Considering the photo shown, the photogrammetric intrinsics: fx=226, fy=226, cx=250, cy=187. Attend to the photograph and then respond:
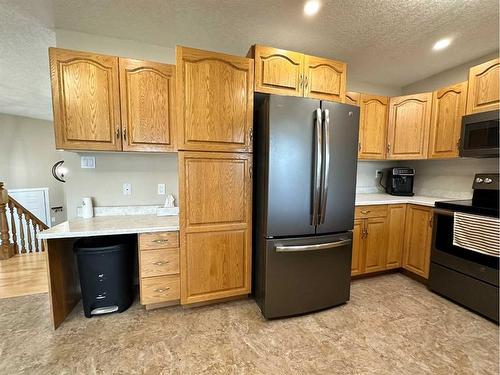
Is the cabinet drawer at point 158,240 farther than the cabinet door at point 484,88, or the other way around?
the cabinet door at point 484,88

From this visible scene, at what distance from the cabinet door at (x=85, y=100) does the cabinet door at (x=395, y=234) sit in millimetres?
2973

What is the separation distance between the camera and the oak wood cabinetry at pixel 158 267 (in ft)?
6.21

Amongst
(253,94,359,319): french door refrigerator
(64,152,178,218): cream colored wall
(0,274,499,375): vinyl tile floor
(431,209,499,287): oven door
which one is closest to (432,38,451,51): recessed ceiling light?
(253,94,359,319): french door refrigerator

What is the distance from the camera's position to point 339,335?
1772 millimetres

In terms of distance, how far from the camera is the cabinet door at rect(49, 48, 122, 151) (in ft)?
5.84

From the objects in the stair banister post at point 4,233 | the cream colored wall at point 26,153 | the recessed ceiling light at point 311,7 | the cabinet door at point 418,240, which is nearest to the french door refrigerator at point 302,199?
the recessed ceiling light at point 311,7

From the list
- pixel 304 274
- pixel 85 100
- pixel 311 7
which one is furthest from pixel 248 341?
pixel 311 7

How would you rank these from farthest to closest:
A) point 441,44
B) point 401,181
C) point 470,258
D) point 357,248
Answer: point 401,181 < point 357,248 < point 441,44 < point 470,258

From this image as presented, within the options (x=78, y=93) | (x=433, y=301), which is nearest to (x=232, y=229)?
(x=78, y=93)

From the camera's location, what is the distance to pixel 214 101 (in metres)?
1.88

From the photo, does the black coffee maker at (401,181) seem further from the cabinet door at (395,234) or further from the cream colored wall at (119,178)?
the cream colored wall at (119,178)

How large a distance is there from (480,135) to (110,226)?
351cm

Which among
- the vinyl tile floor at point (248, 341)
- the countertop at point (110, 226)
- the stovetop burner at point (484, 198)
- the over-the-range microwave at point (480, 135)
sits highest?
the over-the-range microwave at point (480, 135)

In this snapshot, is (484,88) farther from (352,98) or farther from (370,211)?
(370,211)
